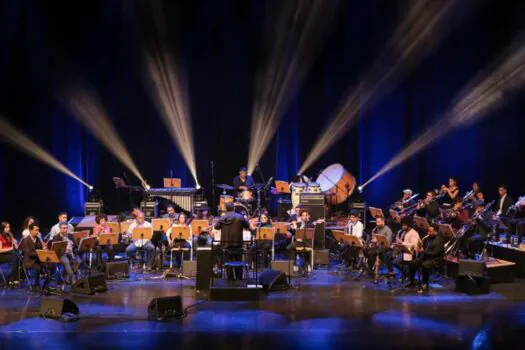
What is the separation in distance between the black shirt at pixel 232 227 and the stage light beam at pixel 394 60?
7877mm

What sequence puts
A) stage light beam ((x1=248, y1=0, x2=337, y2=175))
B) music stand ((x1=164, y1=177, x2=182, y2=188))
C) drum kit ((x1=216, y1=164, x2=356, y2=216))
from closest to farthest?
drum kit ((x1=216, y1=164, x2=356, y2=216)), music stand ((x1=164, y1=177, x2=182, y2=188)), stage light beam ((x1=248, y1=0, x2=337, y2=175))

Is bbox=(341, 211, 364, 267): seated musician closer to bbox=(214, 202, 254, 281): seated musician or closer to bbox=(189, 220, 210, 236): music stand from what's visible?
bbox=(214, 202, 254, 281): seated musician

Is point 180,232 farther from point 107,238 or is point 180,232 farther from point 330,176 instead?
point 330,176

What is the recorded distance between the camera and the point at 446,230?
13.0 meters

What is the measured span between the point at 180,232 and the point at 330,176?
6796 millimetres

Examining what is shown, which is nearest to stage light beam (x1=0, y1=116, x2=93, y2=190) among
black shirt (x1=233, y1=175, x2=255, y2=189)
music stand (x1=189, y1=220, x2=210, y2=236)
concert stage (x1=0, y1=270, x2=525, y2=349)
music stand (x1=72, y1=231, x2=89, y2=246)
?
black shirt (x1=233, y1=175, x2=255, y2=189)

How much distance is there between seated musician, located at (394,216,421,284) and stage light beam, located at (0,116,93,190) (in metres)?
11.0

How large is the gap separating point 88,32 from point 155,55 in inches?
88.1

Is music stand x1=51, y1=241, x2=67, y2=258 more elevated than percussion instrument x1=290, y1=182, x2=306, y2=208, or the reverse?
percussion instrument x1=290, y1=182, x2=306, y2=208

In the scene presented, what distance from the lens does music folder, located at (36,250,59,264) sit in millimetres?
12281

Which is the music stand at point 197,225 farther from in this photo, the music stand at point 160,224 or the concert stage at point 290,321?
→ the concert stage at point 290,321

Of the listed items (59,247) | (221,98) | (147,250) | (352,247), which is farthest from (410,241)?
(221,98)

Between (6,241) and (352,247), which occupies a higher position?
(6,241)

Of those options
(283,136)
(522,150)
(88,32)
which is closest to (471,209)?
(522,150)
